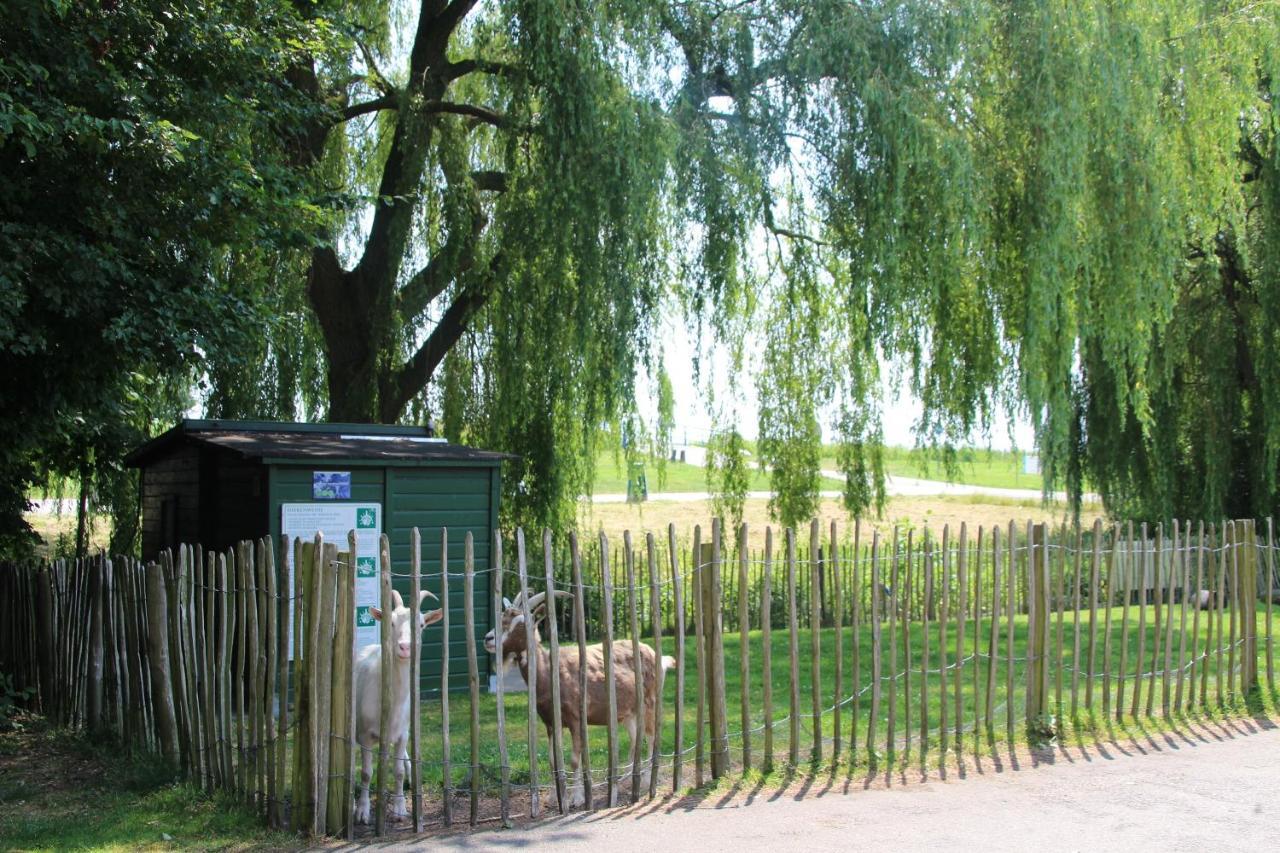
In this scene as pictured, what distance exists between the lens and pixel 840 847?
251 inches

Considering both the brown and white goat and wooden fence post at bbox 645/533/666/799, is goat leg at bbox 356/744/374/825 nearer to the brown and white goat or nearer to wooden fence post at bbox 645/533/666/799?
the brown and white goat

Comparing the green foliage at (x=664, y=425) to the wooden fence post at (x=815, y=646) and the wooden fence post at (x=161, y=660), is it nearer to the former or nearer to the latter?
the wooden fence post at (x=815, y=646)

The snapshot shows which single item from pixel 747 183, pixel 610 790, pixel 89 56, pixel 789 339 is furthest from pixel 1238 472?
pixel 89 56

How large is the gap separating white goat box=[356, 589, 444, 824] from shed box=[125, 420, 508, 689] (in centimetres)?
363

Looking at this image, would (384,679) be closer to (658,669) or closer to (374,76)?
(658,669)

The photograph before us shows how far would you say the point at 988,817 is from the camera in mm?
6973

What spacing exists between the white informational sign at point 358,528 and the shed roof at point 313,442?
1.67 feet

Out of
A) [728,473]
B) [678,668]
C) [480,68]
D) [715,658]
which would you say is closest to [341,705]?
[678,668]

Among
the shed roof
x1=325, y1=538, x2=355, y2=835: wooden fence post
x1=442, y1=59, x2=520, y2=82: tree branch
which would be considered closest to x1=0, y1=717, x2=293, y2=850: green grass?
x1=325, y1=538, x2=355, y2=835: wooden fence post

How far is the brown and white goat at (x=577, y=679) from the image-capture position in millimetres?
7254

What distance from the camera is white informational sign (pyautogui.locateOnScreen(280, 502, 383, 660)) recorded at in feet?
36.0

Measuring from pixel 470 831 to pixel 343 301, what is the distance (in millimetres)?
9548

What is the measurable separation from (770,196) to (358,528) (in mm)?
5556

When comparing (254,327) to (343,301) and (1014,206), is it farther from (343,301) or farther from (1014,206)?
(1014,206)
